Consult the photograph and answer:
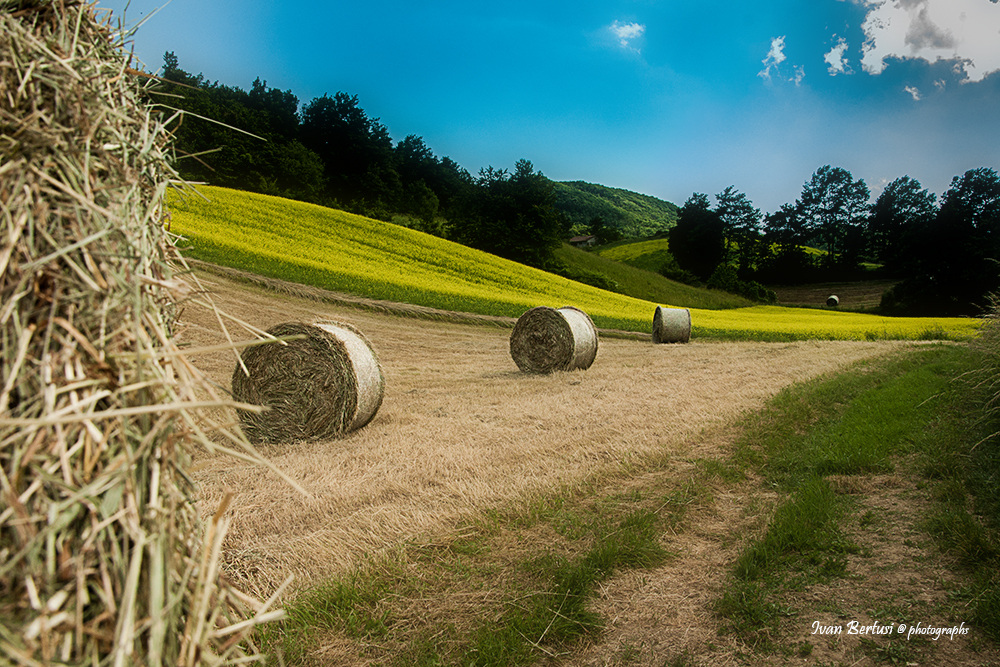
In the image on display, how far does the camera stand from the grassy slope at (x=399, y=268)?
19.3m

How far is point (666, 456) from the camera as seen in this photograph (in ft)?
19.1

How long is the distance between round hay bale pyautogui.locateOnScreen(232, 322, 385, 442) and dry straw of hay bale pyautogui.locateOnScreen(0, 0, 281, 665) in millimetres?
4974

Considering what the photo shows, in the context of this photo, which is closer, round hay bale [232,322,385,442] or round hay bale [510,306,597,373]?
round hay bale [232,322,385,442]

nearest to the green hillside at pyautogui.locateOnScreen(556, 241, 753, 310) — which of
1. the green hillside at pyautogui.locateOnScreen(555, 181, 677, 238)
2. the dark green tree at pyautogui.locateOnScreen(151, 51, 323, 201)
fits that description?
the dark green tree at pyautogui.locateOnScreen(151, 51, 323, 201)

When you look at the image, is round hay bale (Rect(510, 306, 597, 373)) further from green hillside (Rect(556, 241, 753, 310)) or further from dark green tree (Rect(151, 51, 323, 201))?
dark green tree (Rect(151, 51, 323, 201))

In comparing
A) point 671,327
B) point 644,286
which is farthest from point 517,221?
point 671,327

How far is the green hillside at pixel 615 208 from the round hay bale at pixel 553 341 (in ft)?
269

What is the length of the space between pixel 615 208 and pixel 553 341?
116348 mm

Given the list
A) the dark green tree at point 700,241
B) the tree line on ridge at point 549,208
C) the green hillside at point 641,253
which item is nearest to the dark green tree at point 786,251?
the tree line on ridge at point 549,208

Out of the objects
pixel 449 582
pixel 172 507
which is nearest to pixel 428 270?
pixel 449 582

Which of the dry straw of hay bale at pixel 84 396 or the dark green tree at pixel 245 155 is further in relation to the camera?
the dark green tree at pixel 245 155

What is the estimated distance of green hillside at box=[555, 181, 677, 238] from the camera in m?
106

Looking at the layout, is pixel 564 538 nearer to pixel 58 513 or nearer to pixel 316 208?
pixel 58 513

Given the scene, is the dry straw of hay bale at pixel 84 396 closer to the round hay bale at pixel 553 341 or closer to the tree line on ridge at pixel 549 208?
the round hay bale at pixel 553 341
